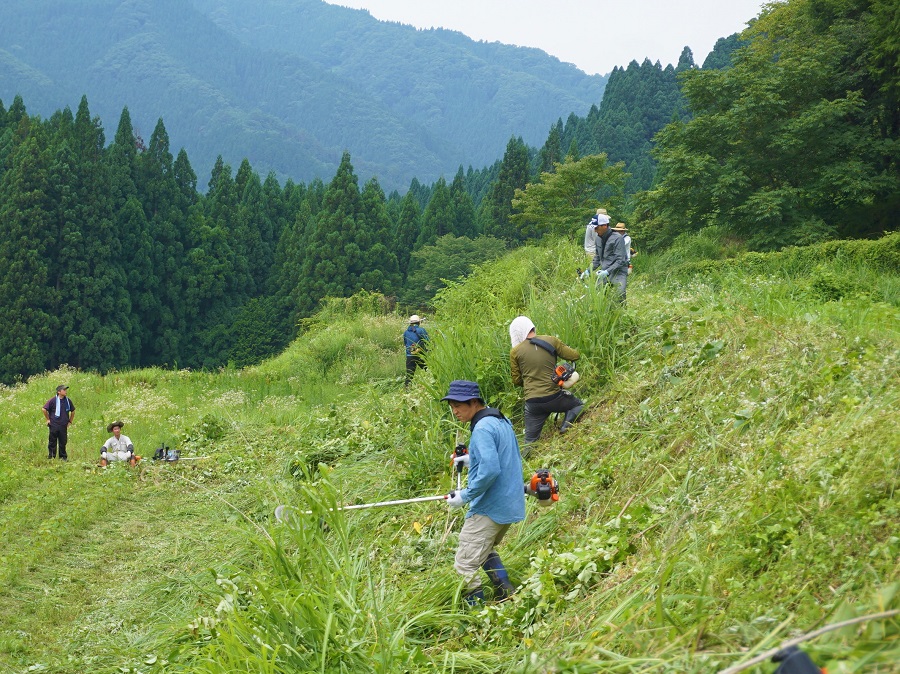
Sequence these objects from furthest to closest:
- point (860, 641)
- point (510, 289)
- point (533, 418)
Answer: point (510, 289), point (533, 418), point (860, 641)

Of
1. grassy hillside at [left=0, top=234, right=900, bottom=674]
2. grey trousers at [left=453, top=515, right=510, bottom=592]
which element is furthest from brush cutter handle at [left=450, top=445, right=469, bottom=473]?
grey trousers at [left=453, top=515, right=510, bottom=592]

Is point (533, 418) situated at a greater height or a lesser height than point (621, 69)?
lesser

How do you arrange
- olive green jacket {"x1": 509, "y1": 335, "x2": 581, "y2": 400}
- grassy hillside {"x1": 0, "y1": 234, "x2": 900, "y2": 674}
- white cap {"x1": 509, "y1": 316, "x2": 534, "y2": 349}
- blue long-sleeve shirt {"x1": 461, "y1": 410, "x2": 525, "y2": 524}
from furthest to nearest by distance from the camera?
white cap {"x1": 509, "y1": 316, "x2": 534, "y2": 349} < olive green jacket {"x1": 509, "y1": 335, "x2": 581, "y2": 400} < blue long-sleeve shirt {"x1": 461, "y1": 410, "x2": 525, "y2": 524} < grassy hillside {"x1": 0, "y1": 234, "x2": 900, "y2": 674}

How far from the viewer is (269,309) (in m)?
57.6

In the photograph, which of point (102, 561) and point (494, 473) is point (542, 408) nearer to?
point (494, 473)

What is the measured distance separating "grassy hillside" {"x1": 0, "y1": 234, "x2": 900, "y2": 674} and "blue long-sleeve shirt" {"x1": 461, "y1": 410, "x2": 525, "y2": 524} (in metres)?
0.45

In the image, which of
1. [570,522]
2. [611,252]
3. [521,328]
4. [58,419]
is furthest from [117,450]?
[570,522]

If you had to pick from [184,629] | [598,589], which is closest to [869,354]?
[598,589]

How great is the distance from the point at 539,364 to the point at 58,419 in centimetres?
941

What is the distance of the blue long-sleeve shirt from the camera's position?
532cm

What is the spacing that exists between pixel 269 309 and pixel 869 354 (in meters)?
53.9

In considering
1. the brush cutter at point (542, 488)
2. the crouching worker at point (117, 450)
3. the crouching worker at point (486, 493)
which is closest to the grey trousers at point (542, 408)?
the brush cutter at point (542, 488)

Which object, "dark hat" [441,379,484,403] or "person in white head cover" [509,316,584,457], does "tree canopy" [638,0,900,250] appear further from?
"dark hat" [441,379,484,403]

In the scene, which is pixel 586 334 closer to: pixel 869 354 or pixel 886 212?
pixel 869 354
